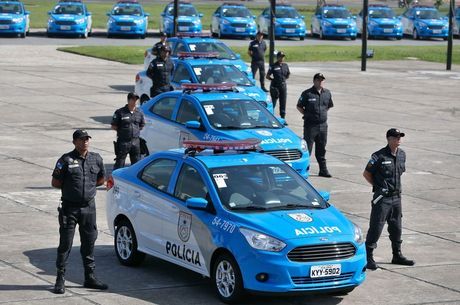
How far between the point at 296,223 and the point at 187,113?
8.10 meters

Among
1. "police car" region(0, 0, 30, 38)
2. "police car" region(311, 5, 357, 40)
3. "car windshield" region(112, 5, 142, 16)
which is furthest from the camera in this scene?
"police car" region(311, 5, 357, 40)

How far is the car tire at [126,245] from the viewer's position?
46.2 ft

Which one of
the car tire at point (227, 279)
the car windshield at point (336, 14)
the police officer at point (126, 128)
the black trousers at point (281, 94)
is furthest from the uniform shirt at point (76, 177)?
the car windshield at point (336, 14)

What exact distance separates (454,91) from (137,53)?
12772 millimetres

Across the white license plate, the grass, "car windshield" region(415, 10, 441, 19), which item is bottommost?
the grass

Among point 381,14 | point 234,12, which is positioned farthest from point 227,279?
point 381,14

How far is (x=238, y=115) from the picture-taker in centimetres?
2009

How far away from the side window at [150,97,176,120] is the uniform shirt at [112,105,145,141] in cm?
162

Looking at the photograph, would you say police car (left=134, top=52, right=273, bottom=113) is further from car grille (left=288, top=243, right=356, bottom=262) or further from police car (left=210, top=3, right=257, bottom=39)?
police car (left=210, top=3, right=257, bottom=39)

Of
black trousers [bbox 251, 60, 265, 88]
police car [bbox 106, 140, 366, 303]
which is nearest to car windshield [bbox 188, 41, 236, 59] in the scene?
black trousers [bbox 251, 60, 265, 88]

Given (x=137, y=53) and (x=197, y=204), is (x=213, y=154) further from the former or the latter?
(x=137, y=53)

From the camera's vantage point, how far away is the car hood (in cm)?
1231

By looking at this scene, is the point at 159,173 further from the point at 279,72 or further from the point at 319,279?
the point at 279,72

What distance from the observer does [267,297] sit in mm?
12914
